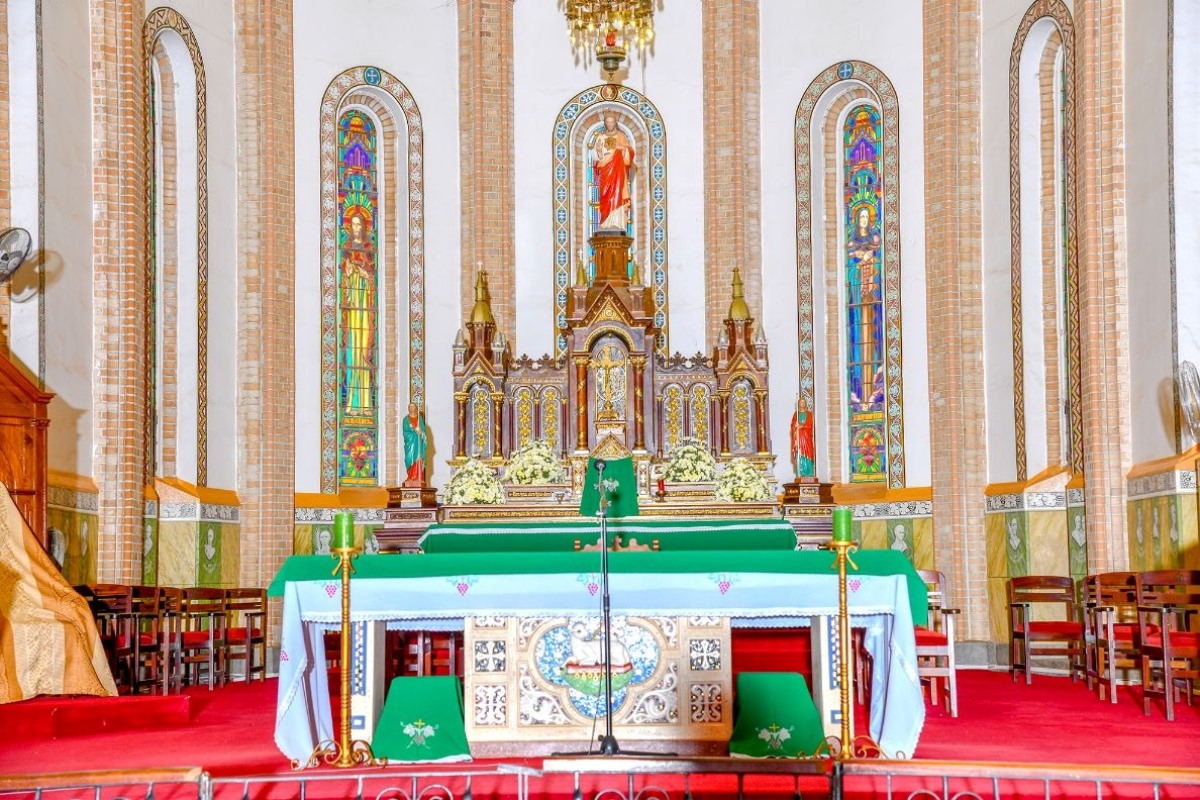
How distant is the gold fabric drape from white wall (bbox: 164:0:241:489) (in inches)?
240

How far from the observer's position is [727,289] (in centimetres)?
1947

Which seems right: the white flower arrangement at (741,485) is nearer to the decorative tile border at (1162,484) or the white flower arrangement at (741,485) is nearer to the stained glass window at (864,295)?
the decorative tile border at (1162,484)

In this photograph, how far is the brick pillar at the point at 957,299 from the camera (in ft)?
58.4

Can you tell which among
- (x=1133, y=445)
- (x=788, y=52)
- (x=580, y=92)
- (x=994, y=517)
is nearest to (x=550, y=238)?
(x=580, y=92)

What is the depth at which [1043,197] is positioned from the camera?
17.8 metres

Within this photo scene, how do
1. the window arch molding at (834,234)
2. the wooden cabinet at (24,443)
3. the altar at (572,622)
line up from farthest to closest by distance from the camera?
the window arch molding at (834,234), the wooden cabinet at (24,443), the altar at (572,622)

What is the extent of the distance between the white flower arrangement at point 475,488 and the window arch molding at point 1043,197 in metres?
6.09

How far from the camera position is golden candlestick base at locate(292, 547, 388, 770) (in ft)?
27.2

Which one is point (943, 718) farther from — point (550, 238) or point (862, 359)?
point (550, 238)

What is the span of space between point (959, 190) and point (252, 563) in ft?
30.8

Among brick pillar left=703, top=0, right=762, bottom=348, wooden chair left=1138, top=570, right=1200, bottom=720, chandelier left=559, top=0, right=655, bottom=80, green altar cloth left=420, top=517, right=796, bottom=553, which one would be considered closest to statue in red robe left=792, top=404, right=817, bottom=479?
green altar cloth left=420, top=517, right=796, bottom=553

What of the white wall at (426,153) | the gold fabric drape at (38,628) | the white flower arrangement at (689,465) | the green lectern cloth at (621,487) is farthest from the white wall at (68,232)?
the green lectern cloth at (621,487)

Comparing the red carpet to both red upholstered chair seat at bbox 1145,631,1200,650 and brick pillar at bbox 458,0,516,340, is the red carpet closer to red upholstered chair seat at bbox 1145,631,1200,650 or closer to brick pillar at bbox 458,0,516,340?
red upholstered chair seat at bbox 1145,631,1200,650

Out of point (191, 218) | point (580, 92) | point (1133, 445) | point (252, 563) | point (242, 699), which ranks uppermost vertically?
point (580, 92)
